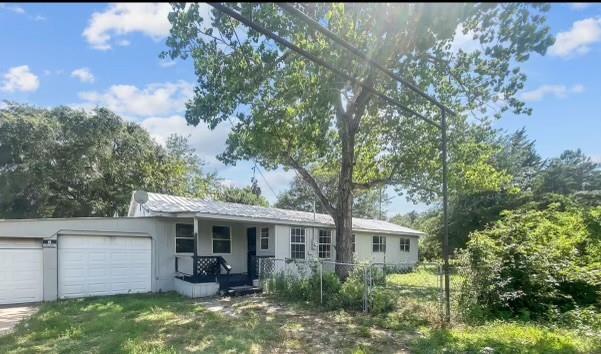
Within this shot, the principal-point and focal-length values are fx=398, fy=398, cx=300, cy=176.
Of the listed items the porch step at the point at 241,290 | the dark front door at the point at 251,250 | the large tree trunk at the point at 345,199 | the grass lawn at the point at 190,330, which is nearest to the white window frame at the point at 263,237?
the dark front door at the point at 251,250

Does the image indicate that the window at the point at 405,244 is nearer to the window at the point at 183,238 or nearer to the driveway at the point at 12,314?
the window at the point at 183,238

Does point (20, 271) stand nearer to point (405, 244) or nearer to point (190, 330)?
point (190, 330)

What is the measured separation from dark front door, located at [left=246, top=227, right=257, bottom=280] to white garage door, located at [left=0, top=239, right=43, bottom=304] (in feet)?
23.5

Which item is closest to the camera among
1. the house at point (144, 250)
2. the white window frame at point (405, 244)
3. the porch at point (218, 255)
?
the house at point (144, 250)

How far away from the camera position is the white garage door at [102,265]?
38.3 feet

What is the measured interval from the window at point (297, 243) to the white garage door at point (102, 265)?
18.0 ft

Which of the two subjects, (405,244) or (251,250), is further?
(405,244)

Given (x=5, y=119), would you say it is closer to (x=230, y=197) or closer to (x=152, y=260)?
(x=152, y=260)

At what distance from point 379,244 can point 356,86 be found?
12.3 metres

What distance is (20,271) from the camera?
36.2 feet

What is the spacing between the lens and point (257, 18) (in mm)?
10336

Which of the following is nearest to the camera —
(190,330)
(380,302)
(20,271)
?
(190,330)

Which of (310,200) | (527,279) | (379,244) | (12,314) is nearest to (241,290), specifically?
(12,314)

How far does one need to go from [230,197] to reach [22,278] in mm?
24786
